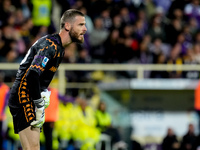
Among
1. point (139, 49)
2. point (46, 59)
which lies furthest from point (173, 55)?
point (46, 59)

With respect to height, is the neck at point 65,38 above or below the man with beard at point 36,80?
above

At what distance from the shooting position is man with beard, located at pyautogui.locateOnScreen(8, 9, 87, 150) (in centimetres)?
522

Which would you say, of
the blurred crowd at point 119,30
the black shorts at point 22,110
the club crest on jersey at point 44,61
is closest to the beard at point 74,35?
the club crest on jersey at point 44,61

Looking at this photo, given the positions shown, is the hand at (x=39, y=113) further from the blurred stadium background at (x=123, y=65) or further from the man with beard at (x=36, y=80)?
the blurred stadium background at (x=123, y=65)

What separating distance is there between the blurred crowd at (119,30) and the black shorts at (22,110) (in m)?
5.25

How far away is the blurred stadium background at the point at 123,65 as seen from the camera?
1031cm

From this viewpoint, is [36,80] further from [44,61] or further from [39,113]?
[39,113]

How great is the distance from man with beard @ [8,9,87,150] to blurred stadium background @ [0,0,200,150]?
13.0 feet

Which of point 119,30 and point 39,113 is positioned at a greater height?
point 119,30

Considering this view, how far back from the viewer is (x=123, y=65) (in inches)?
441

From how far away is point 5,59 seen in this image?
1072cm

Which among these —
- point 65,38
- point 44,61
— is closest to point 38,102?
point 44,61

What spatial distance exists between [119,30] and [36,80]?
322 inches

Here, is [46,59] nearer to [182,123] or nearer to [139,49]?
[182,123]
